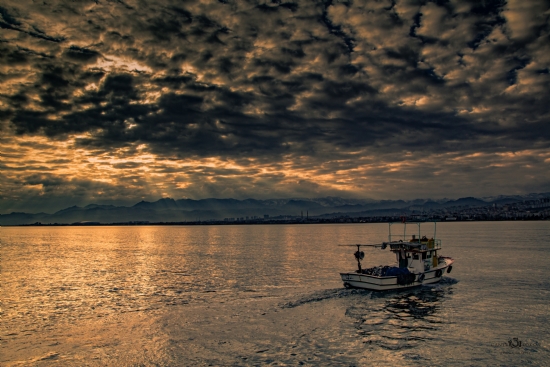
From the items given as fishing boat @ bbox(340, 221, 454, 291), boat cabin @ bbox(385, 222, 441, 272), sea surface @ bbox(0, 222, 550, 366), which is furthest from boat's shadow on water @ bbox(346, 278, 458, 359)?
boat cabin @ bbox(385, 222, 441, 272)

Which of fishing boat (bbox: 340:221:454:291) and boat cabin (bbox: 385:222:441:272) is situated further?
boat cabin (bbox: 385:222:441:272)

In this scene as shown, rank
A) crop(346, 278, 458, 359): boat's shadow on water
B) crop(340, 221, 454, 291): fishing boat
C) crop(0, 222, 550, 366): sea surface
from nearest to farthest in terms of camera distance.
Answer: crop(0, 222, 550, 366): sea surface
crop(346, 278, 458, 359): boat's shadow on water
crop(340, 221, 454, 291): fishing boat

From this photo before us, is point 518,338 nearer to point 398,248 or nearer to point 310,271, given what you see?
point 398,248

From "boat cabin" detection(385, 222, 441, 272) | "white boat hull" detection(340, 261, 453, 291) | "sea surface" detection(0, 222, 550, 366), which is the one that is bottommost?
"sea surface" detection(0, 222, 550, 366)

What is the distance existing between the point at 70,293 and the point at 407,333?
38886 mm

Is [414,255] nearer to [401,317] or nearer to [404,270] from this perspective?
[404,270]

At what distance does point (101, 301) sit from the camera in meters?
42.3

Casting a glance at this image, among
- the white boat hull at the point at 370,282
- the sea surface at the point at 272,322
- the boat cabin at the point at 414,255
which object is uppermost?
the boat cabin at the point at 414,255

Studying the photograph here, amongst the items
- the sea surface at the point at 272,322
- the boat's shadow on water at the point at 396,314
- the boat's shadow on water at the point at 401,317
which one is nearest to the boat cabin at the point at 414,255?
the boat's shadow on water at the point at 396,314

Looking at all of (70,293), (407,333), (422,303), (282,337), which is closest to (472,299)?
(422,303)

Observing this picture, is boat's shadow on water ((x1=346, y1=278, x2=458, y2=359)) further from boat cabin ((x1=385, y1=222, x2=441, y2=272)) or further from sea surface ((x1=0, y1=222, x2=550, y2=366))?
boat cabin ((x1=385, y1=222, x2=441, y2=272))

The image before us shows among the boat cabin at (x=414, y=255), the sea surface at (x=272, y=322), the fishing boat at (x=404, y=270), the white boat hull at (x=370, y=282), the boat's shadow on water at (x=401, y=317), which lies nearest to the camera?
the sea surface at (x=272, y=322)

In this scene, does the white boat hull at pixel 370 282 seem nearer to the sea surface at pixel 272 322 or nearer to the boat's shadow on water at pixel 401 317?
the boat's shadow on water at pixel 401 317

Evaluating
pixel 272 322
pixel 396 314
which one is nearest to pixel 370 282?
pixel 396 314
